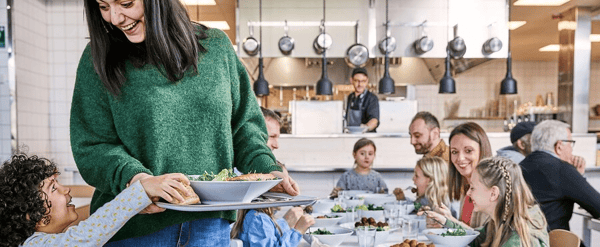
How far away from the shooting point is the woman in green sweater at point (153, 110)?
3.94ft

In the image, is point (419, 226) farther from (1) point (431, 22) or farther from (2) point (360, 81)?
(1) point (431, 22)

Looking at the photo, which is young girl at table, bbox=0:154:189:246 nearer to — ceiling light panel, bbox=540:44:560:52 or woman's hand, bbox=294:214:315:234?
woman's hand, bbox=294:214:315:234

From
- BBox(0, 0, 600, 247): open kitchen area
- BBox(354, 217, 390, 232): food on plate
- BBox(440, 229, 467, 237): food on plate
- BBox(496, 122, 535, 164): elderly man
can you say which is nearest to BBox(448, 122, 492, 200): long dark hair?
BBox(354, 217, 390, 232): food on plate

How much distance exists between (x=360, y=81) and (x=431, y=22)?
1.32m

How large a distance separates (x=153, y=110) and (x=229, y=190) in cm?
31

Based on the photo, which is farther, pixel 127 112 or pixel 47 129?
pixel 47 129

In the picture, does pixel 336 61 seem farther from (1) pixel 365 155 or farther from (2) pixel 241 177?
(2) pixel 241 177

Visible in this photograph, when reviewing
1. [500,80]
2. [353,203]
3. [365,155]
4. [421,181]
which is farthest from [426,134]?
[500,80]

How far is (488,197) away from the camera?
7.55 feet

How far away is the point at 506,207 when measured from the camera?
2.22 metres

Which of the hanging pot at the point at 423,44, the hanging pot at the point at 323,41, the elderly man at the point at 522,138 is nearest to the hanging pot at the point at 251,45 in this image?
the hanging pot at the point at 323,41

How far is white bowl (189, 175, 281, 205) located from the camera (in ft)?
3.41

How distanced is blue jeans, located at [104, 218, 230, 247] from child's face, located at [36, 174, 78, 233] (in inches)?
18.5

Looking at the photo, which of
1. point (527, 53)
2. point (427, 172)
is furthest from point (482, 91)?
point (427, 172)
